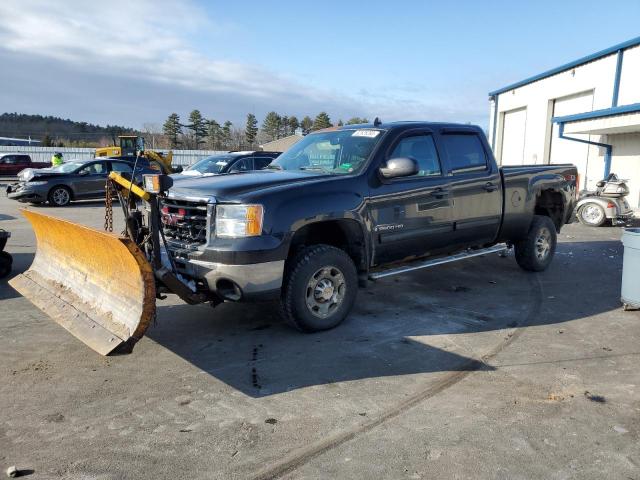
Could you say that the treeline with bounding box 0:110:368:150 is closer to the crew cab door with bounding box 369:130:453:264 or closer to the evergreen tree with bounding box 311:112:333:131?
the evergreen tree with bounding box 311:112:333:131

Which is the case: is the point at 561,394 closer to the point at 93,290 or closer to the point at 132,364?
the point at 132,364

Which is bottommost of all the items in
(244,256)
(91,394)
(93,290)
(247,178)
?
(91,394)

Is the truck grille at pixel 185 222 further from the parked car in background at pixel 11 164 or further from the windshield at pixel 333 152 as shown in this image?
the parked car in background at pixel 11 164

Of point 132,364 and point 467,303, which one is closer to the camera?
point 132,364

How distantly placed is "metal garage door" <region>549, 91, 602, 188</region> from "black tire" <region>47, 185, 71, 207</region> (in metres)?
18.5

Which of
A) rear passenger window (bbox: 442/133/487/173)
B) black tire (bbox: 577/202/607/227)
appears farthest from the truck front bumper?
black tire (bbox: 577/202/607/227)

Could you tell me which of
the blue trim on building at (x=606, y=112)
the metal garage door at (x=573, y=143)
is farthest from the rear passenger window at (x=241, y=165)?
the metal garage door at (x=573, y=143)

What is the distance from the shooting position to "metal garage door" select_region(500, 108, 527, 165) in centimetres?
2722

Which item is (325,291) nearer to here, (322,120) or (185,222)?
(185,222)

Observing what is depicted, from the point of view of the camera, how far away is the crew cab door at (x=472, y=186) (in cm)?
629

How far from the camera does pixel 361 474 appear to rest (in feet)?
9.39

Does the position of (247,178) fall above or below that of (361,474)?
above

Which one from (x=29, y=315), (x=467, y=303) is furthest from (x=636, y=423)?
(x=29, y=315)

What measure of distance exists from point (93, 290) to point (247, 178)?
67.4 inches
